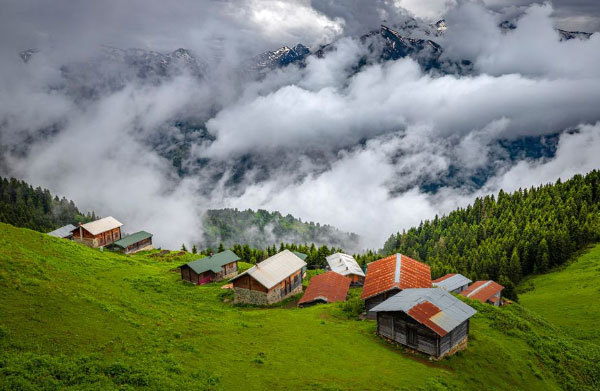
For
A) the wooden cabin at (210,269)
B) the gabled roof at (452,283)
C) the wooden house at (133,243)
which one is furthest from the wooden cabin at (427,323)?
the wooden house at (133,243)

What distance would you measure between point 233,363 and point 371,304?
2855 cm

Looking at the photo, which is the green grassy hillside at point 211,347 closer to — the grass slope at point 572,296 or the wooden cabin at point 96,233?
the grass slope at point 572,296

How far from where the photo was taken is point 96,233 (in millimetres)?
109812

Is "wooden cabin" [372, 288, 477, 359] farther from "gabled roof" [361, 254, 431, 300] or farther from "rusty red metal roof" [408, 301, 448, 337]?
"gabled roof" [361, 254, 431, 300]

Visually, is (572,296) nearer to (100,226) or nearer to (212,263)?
(212,263)

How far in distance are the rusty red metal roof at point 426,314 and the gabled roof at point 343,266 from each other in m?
51.4

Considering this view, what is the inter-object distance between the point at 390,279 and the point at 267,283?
20324 mm

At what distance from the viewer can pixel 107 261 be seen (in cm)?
7212

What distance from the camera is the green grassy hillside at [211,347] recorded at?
25875mm

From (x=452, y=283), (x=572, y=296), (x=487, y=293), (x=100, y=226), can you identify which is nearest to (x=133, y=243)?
(x=100, y=226)

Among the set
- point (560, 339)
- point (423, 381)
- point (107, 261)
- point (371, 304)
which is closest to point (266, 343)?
point (423, 381)

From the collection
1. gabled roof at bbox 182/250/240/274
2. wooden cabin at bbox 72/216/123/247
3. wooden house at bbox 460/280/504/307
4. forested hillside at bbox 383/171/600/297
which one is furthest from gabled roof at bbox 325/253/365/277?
wooden cabin at bbox 72/216/123/247

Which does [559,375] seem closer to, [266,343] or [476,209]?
→ [266,343]

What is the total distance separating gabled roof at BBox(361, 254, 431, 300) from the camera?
177ft
